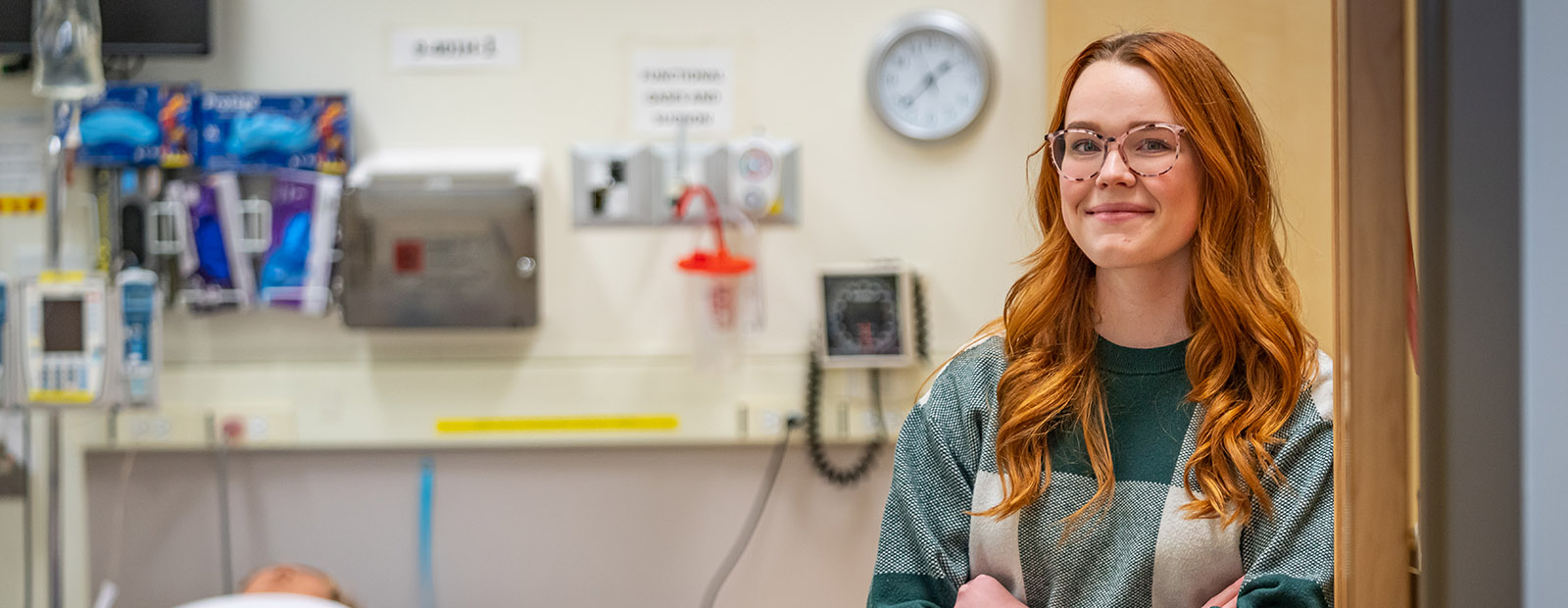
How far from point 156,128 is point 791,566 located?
1.85 m

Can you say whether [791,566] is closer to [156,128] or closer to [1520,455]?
[156,128]

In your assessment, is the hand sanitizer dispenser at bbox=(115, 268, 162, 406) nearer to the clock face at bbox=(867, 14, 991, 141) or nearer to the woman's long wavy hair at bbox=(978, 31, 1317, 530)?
the clock face at bbox=(867, 14, 991, 141)

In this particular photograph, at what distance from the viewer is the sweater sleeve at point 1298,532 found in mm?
1139

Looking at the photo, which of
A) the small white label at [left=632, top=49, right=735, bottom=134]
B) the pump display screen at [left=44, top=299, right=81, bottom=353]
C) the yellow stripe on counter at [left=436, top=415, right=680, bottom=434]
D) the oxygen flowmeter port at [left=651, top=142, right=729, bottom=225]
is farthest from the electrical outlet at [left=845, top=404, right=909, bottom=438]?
the pump display screen at [left=44, top=299, right=81, bottom=353]

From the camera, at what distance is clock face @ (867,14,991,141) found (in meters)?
2.86

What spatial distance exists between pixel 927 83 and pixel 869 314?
568 mm

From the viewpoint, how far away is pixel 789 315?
296 centimetres

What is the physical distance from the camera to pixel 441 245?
2.86 m

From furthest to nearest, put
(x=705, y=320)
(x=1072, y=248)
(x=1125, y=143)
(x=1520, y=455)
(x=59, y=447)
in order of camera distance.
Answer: (x=705, y=320) < (x=59, y=447) < (x=1072, y=248) < (x=1125, y=143) < (x=1520, y=455)

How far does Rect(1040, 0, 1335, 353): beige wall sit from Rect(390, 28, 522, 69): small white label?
5.28 feet

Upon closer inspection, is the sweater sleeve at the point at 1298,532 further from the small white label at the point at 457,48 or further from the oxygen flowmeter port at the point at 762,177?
the small white label at the point at 457,48

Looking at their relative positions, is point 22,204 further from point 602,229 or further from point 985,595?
point 985,595

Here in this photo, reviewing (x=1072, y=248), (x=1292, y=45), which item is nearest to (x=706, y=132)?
(x=1292, y=45)

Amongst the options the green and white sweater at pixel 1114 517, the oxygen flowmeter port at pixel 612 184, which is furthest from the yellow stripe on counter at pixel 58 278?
the green and white sweater at pixel 1114 517
